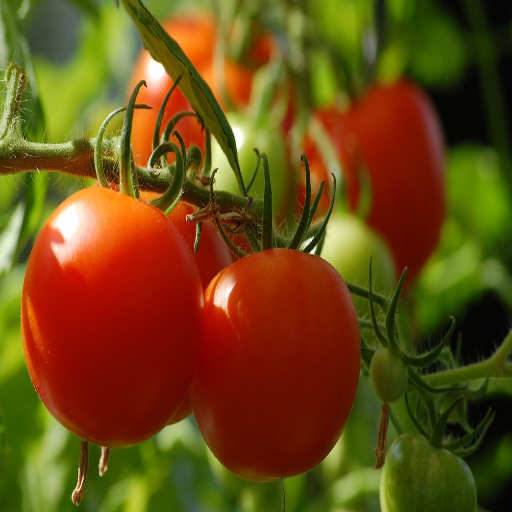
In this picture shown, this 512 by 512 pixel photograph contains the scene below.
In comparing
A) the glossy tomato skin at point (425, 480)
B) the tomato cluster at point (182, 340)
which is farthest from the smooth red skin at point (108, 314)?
the glossy tomato skin at point (425, 480)

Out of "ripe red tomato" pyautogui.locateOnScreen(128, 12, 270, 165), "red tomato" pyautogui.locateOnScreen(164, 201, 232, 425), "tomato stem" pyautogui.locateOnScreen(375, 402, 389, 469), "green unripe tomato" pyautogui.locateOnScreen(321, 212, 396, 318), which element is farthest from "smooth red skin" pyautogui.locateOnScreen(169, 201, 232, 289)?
"ripe red tomato" pyautogui.locateOnScreen(128, 12, 270, 165)

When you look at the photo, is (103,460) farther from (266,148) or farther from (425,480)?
(266,148)

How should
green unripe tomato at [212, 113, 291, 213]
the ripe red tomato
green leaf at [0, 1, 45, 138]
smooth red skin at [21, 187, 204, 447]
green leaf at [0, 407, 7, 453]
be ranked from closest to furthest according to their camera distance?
1. smooth red skin at [21, 187, 204, 447]
2. green leaf at [0, 407, 7, 453]
3. green leaf at [0, 1, 45, 138]
4. green unripe tomato at [212, 113, 291, 213]
5. the ripe red tomato

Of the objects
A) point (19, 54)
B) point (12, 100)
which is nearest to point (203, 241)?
point (12, 100)

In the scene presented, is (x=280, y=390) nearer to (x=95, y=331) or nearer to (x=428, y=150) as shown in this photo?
(x=95, y=331)

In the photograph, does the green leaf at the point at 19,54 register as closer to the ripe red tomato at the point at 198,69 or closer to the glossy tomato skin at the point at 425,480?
the ripe red tomato at the point at 198,69

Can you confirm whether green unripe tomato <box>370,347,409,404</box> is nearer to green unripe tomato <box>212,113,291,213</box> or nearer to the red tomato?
the red tomato
